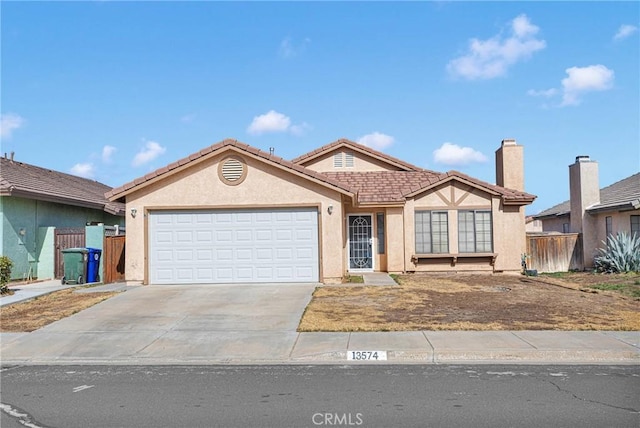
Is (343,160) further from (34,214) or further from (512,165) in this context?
(34,214)

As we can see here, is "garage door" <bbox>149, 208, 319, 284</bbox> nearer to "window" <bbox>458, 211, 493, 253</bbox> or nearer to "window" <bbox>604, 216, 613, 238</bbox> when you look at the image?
"window" <bbox>458, 211, 493, 253</bbox>

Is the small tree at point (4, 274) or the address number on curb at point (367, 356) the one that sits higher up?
the small tree at point (4, 274)

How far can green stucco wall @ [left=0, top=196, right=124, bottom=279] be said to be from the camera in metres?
18.9

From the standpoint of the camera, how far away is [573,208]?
24453 mm

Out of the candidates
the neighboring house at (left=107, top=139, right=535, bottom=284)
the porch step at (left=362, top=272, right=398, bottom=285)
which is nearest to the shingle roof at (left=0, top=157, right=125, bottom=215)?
the neighboring house at (left=107, top=139, right=535, bottom=284)

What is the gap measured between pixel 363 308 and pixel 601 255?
13.8 metres

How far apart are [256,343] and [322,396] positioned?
135 inches

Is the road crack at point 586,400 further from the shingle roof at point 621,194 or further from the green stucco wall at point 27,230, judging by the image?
the green stucco wall at point 27,230

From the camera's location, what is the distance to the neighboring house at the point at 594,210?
21.7 meters

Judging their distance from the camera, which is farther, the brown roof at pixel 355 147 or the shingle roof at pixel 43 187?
the brown roof at pixel 355 147

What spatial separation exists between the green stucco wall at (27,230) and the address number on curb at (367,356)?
1426 cm

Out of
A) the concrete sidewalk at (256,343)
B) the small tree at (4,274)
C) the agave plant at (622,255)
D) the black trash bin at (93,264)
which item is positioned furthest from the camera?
the agave plant at (622,255)

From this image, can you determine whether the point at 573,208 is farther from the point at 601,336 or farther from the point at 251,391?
the point at 251,391

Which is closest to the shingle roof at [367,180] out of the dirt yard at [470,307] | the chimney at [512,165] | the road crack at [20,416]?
the chimney at [512,165]
